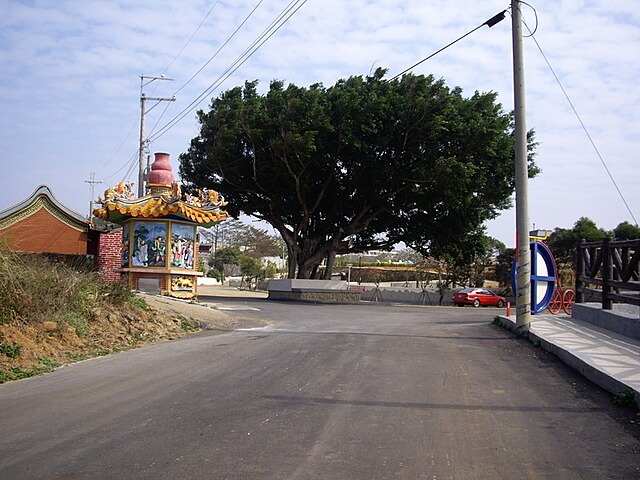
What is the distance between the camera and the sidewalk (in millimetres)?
8297

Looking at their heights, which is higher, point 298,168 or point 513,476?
point 298,168

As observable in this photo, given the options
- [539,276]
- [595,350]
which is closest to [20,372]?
[595,350]

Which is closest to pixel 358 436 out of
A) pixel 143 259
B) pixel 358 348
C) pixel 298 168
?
pixel 358 348

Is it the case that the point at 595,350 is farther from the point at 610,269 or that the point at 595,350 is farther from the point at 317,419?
the point at 317,419

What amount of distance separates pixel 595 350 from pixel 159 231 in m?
17.7

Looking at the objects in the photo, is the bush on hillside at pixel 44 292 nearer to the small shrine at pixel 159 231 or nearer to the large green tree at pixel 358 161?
the small shrine at pixel 159 231

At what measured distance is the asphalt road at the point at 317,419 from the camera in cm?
541

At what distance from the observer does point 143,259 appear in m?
24.4

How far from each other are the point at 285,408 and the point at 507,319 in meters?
10.7

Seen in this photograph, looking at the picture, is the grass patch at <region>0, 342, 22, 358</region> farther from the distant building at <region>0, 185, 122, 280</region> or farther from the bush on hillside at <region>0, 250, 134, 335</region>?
the distant building at <region>0, 185, 122, 280</region>

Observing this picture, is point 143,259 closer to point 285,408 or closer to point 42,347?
point 42,347

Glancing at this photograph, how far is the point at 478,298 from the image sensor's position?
43.0 metres

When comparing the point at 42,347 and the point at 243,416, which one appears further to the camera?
the point at 42,347

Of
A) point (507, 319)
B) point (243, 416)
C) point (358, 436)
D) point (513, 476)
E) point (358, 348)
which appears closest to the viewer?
point (513, 476)
